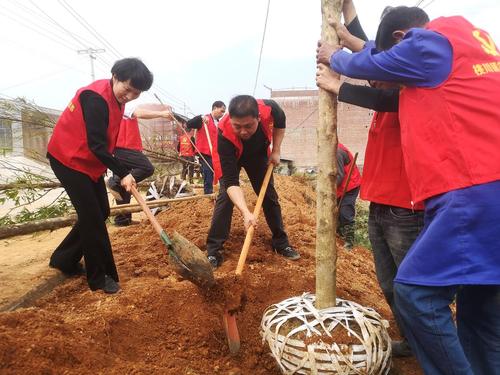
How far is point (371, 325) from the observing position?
2.13m

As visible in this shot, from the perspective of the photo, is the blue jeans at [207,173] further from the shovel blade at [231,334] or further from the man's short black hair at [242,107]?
the shovel blade at [231,334]

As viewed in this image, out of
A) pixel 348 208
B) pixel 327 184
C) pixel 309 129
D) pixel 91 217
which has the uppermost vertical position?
pixel 309 129

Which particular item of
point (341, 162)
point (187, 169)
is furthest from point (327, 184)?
point (187, 169)

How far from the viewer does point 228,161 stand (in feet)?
11.9

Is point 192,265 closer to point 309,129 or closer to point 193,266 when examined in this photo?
point 193,266

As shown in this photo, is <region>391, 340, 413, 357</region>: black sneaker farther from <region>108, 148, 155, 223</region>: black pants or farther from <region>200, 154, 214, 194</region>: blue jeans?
<region>200, 154, 214, 194</region>: blue jeans

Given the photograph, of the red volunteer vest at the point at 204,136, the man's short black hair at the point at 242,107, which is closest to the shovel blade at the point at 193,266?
the man's short black hair at the point at 242,107

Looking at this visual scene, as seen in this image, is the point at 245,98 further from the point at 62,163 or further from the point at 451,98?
the point at 451,98

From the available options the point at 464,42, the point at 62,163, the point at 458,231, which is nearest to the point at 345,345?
the point at 458,231

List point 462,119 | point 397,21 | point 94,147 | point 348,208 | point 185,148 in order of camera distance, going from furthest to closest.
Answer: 1. point 185,148
2. point 348,208
3. point 94,147
4. point 397,21
5. point 462,119

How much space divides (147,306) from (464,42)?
2.56 m

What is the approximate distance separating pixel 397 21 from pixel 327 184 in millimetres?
892

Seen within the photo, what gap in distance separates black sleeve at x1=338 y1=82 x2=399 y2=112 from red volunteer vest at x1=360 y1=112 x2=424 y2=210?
0.18 meters

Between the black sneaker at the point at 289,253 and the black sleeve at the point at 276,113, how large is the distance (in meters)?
1.23
